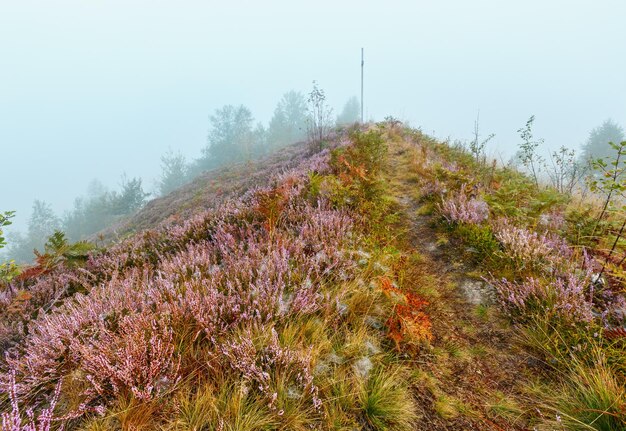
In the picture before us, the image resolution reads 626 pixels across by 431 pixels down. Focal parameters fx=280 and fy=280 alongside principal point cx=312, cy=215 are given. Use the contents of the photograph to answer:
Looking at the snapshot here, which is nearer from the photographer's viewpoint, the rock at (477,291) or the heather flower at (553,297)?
the heather flower at (553,297)

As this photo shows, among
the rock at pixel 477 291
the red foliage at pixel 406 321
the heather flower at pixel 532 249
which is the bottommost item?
the rock at pixel 477 291

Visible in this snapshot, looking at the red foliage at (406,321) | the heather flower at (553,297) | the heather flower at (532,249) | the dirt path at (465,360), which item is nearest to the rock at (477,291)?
the dirt path at (465,360)

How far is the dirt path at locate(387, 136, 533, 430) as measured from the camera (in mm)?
1961

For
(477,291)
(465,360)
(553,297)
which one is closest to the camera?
(465,360)

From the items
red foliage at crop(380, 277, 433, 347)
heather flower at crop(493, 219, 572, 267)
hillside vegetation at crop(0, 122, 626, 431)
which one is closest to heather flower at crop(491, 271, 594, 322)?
hillside vegetation at crop(0, 122, 626, 431)

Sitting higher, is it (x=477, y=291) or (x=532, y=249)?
(x=532, y=249)

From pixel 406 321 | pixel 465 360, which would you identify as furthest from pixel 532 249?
pixel 406 321

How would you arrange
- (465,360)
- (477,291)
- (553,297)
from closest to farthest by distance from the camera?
1. (465,360)
2. (553,297)
3. (477,291)

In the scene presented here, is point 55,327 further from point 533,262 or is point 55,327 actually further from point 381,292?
point 533,262

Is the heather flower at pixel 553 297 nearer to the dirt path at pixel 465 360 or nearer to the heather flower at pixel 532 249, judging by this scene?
the dirt path at pixel 465 360

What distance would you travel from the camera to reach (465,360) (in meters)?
2.39

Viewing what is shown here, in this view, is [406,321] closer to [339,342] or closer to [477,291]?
[339,342]

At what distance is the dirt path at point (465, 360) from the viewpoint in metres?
1.96

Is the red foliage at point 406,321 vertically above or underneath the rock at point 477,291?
above
